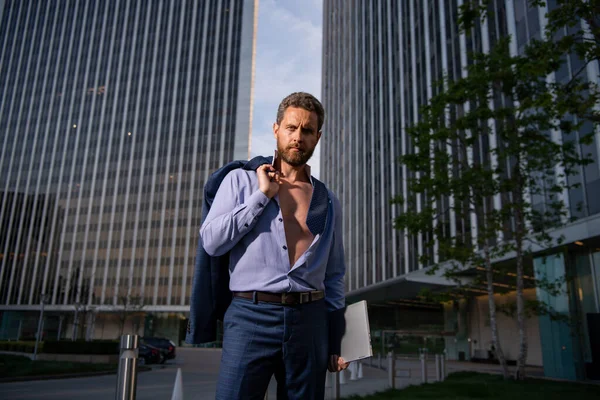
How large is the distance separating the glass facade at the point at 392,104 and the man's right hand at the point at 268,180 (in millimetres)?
17391

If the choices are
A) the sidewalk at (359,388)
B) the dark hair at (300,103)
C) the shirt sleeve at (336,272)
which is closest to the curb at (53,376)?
the sidewalk at (359,388)

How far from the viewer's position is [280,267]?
7.19 feet

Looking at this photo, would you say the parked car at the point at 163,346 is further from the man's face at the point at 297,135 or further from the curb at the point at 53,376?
the man's face at the point at 297,135

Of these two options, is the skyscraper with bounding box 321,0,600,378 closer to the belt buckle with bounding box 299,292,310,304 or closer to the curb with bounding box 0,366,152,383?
the curb with bounding box 0,366,152,383

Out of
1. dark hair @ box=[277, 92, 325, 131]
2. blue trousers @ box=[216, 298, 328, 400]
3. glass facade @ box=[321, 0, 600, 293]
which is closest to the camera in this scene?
blue trousers @ box=[216, 298, 328, 400]

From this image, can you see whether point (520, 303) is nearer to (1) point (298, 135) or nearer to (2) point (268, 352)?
(1) point (298, 135)

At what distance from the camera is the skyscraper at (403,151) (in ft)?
59.3

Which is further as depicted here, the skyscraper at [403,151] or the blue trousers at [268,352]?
the skyscraper at [403,151]

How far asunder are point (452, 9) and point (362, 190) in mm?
20383

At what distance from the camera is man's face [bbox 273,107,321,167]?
239 cm

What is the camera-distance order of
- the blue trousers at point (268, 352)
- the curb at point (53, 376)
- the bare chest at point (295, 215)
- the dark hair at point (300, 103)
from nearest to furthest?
the blue trousers at point (268, 352)
the bare chest at point (295, 215)
the dark hair at point (300, 103)
the curb at point (53, 376)

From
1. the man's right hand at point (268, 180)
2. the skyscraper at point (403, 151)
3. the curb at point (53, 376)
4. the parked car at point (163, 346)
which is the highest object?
the skyscraper at point (403, 151)

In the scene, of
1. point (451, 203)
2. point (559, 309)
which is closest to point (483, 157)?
point (451, 203)


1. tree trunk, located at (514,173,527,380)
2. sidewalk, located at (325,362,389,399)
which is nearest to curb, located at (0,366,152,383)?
sidewalk, located at (325,362,389,399)
